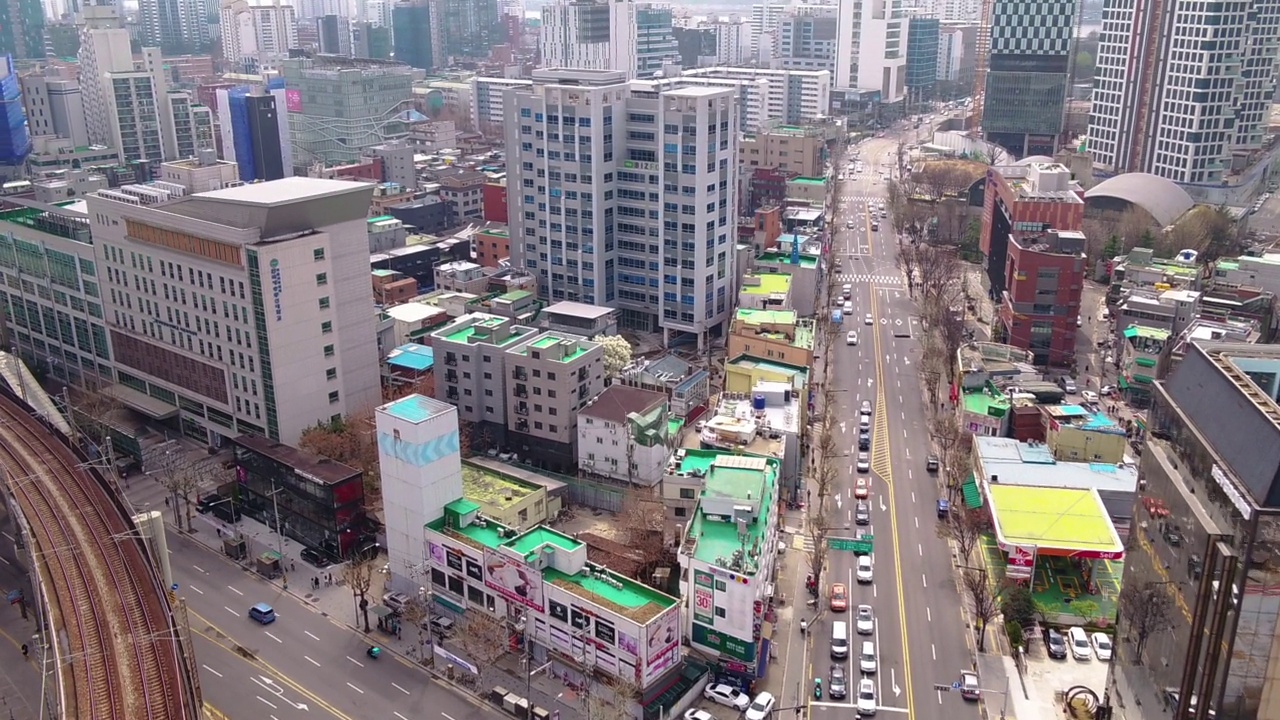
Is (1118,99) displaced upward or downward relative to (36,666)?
upward

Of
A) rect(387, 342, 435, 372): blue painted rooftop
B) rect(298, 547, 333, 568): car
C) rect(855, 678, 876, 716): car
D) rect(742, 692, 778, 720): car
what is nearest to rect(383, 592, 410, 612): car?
rect(298, 547, 333, 568): car

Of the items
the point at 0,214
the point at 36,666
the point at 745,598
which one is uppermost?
the point at 0,214

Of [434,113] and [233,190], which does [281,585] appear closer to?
[233,190]

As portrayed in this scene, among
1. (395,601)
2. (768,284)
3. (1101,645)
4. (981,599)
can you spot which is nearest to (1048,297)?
(768,284)

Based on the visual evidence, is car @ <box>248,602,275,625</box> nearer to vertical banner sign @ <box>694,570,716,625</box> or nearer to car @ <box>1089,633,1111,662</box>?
vertical banner sign @ <box>694,570,716,625</box>

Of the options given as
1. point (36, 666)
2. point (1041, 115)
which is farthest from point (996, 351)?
point (1041, 115)

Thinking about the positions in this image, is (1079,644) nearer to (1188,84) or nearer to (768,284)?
(768,284)
